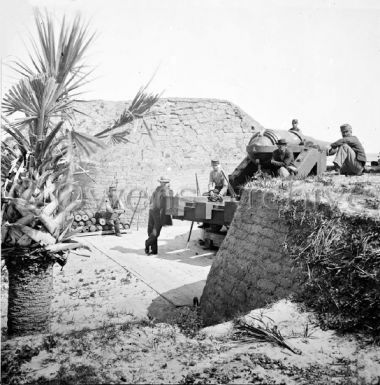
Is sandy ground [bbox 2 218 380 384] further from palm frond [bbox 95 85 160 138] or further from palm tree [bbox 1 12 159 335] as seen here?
palm frond [bbox 95 85 160 138]

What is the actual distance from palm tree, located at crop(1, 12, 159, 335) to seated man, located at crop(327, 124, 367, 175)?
16.0ft

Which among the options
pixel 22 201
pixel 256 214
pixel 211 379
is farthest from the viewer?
pixel 256 214

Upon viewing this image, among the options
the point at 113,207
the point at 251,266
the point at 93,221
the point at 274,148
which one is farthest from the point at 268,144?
the point at 93,221

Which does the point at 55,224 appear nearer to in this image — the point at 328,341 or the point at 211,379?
the point at 211,379

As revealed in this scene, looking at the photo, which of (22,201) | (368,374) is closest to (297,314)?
(368,374)

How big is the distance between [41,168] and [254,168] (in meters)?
6.31

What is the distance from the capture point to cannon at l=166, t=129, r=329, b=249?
354 inches

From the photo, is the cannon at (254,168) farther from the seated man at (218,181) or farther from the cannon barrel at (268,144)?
the seated man at (218,181)

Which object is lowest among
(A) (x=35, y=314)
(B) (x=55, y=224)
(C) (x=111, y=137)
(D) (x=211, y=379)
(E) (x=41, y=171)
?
(A) (x=35, y=314)

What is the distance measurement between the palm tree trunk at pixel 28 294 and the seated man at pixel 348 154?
5.83 metres

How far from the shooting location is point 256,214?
577 cm

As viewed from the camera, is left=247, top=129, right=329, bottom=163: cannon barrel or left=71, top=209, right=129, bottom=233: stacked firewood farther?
left=71, top=209, right=129, bottom=233: stacked firewood

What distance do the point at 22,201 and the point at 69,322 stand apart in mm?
2209

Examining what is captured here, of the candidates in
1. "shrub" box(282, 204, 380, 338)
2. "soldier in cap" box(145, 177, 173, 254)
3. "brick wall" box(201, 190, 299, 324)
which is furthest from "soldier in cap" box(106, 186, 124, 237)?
"shrub" box(282, 204, 380, 338)
